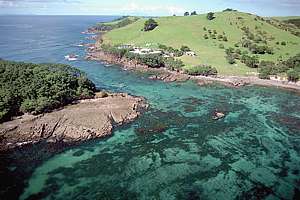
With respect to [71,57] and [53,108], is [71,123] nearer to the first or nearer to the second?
[53,108]

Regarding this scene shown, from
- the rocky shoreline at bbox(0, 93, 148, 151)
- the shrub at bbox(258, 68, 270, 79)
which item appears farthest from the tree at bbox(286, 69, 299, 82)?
the rocky shoreline at bbox(0, 93, 148, 151)

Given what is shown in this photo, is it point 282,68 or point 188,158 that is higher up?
point 282,68

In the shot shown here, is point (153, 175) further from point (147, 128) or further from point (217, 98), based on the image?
point (217, 98)

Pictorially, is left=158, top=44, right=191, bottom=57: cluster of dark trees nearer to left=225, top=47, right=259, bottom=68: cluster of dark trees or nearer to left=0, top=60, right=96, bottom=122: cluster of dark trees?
left=225, top=47, right=259, bottom=68: cluster of dark trees

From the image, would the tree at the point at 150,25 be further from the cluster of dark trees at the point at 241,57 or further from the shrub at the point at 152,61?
the cluster of dark trees at the point at 241,57

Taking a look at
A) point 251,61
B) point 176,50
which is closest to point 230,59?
point 251,61
